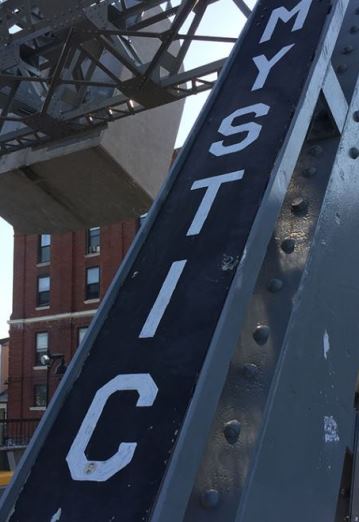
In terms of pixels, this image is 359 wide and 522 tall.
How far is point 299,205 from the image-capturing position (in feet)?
6.60

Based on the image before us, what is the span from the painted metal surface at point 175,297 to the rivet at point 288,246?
14 cm

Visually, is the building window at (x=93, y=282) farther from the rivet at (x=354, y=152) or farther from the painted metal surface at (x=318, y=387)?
the painted metal surface at (x=318, y=387)

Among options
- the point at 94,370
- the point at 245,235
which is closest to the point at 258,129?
the point at 245,235

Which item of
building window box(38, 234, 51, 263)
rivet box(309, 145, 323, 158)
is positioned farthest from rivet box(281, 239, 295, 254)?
building window box(38, 234, 51, 263)

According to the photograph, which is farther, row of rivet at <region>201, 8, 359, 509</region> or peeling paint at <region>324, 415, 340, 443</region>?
peeling paint at <region>324, 415, 340, 443</region>

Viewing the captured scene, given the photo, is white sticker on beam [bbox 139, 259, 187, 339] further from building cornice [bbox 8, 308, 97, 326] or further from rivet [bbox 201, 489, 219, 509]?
building cornice [bbox 8, 308, 97, 326]

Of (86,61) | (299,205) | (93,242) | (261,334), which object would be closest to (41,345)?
(93,242)

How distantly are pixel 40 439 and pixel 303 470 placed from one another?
2.28 ft

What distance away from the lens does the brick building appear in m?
36.4

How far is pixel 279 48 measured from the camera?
2340mm

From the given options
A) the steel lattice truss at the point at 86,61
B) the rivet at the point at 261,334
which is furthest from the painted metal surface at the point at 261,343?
the steel lattice truss at the point at 86,61

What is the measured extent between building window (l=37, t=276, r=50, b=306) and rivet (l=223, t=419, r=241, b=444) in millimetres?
38416

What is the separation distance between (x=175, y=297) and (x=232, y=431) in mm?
400

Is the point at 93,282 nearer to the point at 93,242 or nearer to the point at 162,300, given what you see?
the point at 93,242
